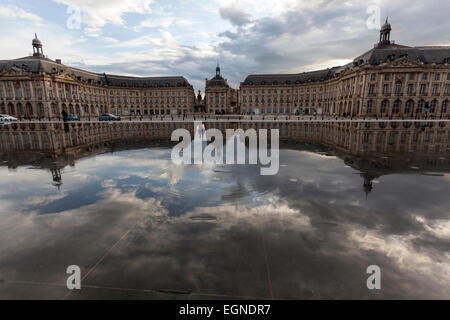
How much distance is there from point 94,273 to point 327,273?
14.4 feet

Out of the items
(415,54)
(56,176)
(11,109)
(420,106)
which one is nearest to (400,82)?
(420,106)

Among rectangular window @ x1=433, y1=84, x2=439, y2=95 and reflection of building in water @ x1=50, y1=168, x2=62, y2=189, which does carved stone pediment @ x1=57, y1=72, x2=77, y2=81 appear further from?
rectangular window @ x1=433, y1=84, x2=439, y2=95

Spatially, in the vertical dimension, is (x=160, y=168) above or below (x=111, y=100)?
below

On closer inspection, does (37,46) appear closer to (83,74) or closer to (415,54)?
(83,74)

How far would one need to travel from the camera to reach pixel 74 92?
70.9 m

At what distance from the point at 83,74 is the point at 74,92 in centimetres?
1399

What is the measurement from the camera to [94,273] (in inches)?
168

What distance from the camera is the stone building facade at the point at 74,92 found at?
60.3 m

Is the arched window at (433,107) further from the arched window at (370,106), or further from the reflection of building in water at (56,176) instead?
the reflection of building in water at (56,176)

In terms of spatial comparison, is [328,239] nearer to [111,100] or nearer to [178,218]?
[178,218]

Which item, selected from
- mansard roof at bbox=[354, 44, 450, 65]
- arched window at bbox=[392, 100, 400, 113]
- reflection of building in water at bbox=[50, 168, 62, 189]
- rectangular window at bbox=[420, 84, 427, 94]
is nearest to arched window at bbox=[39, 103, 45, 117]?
reflection of building in water at bbox=[50, 168, 62, 189]

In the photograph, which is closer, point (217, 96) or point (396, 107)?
point (396, 107)

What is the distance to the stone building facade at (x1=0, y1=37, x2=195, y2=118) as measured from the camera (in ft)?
198

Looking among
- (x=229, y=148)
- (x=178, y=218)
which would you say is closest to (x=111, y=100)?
(x=229, y=148)
